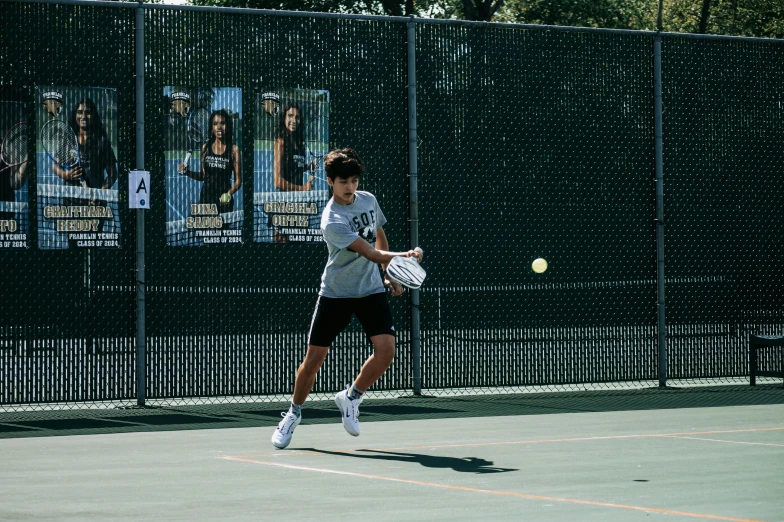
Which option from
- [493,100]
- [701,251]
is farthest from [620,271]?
[493,100]

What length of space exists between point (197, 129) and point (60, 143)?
1183 millimetres

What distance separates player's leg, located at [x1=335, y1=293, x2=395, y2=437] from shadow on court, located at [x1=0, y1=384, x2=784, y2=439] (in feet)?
5.56

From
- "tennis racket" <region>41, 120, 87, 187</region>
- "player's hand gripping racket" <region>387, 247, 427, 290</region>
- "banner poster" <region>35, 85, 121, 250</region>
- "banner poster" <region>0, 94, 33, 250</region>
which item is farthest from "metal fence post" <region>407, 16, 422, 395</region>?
"player's hand gripping racket" <region>387, 247, 427, 290</region>

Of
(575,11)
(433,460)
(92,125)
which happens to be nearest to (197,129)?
(92,125)

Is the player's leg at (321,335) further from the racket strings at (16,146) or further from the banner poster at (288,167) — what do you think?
the racket strings at (16,146)

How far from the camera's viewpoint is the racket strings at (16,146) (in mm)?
11969

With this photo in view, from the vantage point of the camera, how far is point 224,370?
41.5ft

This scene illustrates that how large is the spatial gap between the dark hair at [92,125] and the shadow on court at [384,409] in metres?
2.27

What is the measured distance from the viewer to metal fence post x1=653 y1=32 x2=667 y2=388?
1420 centimetres

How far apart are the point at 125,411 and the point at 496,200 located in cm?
404

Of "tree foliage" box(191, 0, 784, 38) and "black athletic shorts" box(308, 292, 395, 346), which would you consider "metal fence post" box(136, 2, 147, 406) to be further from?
"tree foliage" box(191, 0, 784, 38)

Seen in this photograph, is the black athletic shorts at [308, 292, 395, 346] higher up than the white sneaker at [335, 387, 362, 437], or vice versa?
the black athletic shorts at [308, 292, 395, 346]

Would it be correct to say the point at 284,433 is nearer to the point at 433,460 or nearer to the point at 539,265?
the point at 433,460

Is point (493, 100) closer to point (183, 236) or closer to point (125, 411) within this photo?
point (183, 236)
